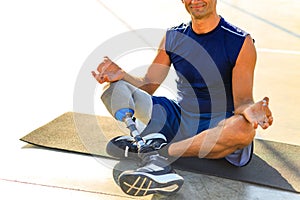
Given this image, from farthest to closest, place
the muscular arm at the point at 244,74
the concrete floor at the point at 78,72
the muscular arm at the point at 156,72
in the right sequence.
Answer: the muscular arm at the point at 156,72 < the muscular arm at the point at 244,74 < the concrete floor at the point at 78,72

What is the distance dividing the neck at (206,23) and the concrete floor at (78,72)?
791 mm

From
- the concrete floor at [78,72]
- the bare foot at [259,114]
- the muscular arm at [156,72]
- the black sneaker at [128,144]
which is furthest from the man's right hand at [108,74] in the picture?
the bare foot at [259,114]

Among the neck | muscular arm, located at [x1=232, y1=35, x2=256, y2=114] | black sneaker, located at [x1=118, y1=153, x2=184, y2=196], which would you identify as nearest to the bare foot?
muscular arm, located at [x1=232, y1=35, x2=256, y2=114]

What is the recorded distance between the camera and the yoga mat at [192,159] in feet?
8.66

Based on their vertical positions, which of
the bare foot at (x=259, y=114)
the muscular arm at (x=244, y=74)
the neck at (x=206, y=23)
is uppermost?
the neck at (x=206, y=23)

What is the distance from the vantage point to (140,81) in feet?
9.66

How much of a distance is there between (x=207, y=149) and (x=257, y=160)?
1.23ft

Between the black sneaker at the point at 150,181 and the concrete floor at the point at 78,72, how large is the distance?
0.33 ft

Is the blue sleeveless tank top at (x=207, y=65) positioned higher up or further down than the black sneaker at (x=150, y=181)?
higher up

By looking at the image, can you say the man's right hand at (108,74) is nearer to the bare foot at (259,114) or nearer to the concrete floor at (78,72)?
the concrete floor at (78,72)

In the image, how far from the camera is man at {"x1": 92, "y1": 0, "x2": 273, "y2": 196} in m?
2.57

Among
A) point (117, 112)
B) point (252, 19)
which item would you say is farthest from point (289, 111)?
point (252, 19)

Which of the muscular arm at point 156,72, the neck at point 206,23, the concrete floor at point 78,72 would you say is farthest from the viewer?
the muscular arm at point 156,72

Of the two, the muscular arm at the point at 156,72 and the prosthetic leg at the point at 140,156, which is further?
the muscular arm at the point at 156,72
